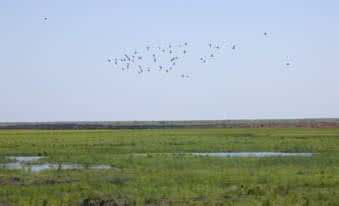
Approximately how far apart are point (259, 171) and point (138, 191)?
29.9 ft

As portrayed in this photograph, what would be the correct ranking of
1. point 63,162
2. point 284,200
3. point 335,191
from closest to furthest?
point 284,200
point 335,191
point 63,162

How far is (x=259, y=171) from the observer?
32781 mm

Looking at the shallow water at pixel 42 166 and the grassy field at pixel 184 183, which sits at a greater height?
the shallow water at pixel 42 166

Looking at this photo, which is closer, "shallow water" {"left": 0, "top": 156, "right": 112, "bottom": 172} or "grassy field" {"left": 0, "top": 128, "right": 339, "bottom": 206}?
"grassy field" {"left": 0, "top": 128, "right": 339, "bottom": 206}

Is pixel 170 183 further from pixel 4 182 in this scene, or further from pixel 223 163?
pixel 223 163

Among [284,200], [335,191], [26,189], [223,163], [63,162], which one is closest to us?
[284,200]

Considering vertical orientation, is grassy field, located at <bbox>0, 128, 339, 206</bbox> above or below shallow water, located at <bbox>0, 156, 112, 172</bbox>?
below

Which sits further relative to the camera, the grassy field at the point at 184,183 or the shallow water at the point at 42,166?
the shallow water at the point at 42,166

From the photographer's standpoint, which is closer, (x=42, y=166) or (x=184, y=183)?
(x=184, y=183)

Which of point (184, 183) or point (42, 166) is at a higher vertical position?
point (42, 166)

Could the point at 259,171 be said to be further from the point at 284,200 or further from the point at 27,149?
the point at 27,149

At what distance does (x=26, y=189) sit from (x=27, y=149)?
31183mm

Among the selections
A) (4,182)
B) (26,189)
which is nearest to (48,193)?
(26,189)

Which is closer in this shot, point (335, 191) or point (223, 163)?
point (335, 191)
